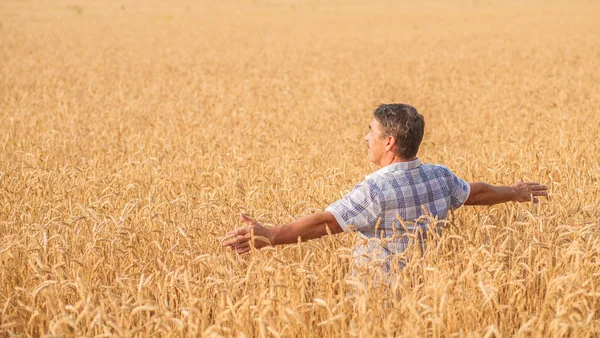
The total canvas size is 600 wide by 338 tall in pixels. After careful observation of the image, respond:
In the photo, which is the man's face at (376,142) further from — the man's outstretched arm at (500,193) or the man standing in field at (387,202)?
the man's outstretched arm at (500,193)

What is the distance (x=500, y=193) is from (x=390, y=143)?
32.3 inches

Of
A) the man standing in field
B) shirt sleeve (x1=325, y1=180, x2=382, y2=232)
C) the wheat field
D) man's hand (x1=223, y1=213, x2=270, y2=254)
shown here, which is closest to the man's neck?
the man standing in field

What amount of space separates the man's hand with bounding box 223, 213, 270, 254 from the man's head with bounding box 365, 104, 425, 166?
0.74m

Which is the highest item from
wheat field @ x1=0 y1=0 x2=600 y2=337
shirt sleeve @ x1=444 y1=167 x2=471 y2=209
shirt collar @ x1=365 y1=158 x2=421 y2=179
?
shirt collar @ x1=365 y1=158 x2=421 y2=179

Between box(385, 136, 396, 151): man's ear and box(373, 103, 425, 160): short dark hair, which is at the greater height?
box(373, 103, 425, 160): short dark hair

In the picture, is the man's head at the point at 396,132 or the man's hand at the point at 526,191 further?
the man's hand at the point at 526,191

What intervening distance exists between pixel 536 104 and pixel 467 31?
772 inches

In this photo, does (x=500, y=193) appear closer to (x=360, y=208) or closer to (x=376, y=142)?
(x=376, y=142)

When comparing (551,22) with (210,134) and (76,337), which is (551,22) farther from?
(76,337)

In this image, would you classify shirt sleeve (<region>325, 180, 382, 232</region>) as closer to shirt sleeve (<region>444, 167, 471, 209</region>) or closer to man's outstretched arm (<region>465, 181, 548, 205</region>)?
shirt sleeve (<region>444, 167, 471, 209</region>)

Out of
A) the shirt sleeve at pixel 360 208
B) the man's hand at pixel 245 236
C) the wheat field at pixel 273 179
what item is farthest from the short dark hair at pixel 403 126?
the man's hand at pixel 245 236

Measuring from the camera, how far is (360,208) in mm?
3277

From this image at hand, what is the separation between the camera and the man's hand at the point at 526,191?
3.80m

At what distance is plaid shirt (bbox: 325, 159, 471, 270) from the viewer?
A: 3268 mm
